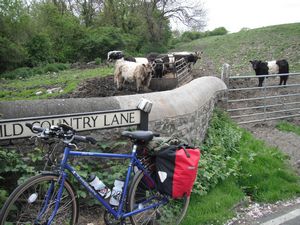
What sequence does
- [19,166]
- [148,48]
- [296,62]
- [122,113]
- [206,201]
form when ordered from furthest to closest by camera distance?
[148,48]
[296,62]
[206,201]
[122,113]
[19,166]

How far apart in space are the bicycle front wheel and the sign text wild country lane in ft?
2.31

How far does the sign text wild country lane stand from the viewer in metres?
3.39

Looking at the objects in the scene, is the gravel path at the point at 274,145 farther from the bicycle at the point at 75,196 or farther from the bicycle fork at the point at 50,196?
the bicycle fork at the point at 50,196

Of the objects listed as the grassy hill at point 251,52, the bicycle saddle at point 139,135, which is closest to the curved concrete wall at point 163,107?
the bicycle saddle at point 139,135

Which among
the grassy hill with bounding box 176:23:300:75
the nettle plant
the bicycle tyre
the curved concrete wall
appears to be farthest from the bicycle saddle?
the grassy hill with bounding box 176:23:300:75

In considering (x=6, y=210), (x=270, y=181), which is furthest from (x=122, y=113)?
(x=270, y=181)

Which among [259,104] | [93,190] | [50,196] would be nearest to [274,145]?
[259,104]

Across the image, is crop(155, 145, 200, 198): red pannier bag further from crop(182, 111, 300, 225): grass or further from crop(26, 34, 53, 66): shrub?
Result: crop(26, 34, 53, 66): shrub

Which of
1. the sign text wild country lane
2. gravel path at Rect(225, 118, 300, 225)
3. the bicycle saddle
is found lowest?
gravel path at Rect(225, 118, 300, 225)

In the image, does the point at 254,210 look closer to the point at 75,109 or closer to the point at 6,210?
the point at 75,109

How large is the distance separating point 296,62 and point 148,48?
18.9 metres

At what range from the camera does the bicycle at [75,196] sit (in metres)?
2.97

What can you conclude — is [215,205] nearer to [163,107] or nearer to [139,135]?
[163,107]

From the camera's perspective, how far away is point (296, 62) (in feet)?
62.1
